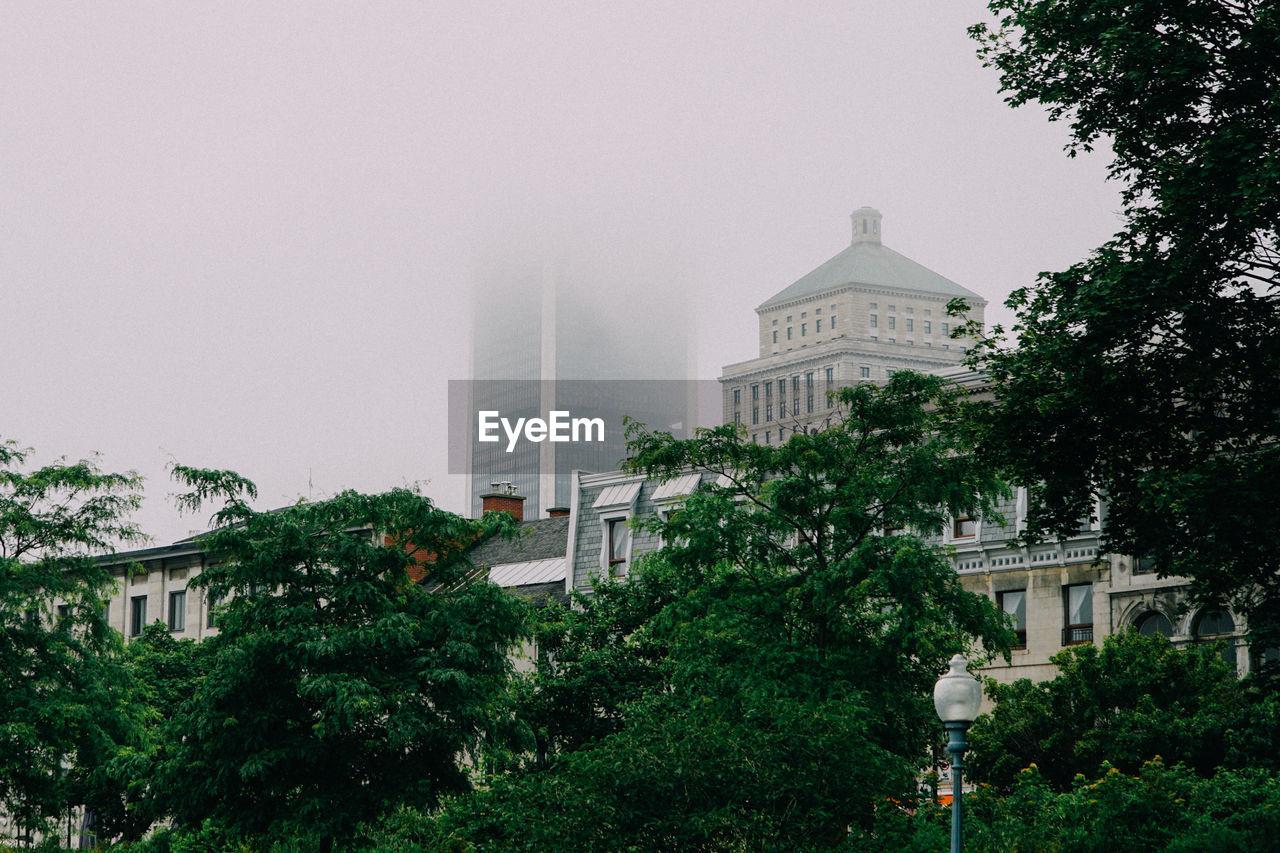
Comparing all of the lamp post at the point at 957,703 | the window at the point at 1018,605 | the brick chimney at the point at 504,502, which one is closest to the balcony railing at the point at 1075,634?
the window at the point at 1018,605

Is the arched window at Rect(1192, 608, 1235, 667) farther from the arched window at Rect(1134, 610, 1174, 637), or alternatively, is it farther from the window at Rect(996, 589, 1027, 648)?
the window at Rect(996, 589, 1027, 648)

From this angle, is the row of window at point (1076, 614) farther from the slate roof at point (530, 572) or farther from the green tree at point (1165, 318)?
the green tree at point (1165, 318)

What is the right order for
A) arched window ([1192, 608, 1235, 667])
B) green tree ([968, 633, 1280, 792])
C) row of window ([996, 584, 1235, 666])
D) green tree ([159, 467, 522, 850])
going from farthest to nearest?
1. row of window ([996, 584, 1235, 666])
2. arched window ([1192, 608, 1235, 667])
3. green tree ([968, 633, 1280, 792])
4. green tree ([159, 467, 522, 850])

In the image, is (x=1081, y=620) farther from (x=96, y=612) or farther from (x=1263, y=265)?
(x=96, y=612)

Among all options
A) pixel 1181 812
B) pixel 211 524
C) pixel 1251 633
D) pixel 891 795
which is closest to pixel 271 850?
pixel 211 524

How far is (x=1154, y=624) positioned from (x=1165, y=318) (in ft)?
73.4

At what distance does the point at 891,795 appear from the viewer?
27.2 m

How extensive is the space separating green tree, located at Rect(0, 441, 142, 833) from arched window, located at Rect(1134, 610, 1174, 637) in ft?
85.8

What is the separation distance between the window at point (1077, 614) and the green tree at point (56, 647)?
978 inches

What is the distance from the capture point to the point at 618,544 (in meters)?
53.6

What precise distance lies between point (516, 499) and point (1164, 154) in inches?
1792

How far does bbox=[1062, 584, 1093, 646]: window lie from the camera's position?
4591 centimetres

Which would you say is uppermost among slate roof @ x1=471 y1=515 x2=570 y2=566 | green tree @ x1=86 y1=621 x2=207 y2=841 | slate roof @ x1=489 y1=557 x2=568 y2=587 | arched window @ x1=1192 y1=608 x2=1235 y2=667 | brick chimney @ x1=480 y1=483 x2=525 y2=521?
brick chimney @ x1=480 y1=483 x2=525 y2=521

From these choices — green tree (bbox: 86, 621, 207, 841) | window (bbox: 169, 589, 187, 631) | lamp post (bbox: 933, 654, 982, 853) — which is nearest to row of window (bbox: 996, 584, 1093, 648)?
green tree (bbox: 86, 621, 207, 841)
